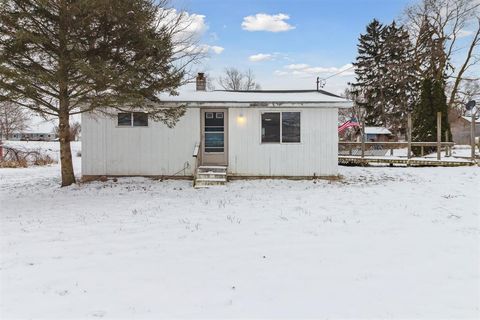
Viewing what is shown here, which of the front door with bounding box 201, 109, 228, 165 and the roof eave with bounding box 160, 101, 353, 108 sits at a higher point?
the roof eave with bounding box 160, 101, 353, 108

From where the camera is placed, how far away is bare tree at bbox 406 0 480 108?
86.2 feet

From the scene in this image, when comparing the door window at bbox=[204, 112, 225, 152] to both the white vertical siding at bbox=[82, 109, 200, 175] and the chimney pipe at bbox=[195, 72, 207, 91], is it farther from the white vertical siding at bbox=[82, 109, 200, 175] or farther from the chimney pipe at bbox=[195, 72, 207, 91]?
the chimney pipe at bbox=[195, 72, 207, 91]

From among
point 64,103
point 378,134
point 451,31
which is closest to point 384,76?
point 378,134

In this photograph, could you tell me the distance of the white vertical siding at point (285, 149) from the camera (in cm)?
1158

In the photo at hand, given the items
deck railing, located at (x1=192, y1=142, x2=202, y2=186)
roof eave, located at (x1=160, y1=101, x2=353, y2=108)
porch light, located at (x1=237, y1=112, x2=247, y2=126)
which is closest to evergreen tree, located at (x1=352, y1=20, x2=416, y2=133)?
roof eave, located at (x1=160, y1=101, x2=353, y2=108)

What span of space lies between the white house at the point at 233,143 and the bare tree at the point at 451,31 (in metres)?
20.1

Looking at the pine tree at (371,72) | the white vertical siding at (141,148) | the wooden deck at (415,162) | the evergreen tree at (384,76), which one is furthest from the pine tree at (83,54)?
the pine tree at (371,72)

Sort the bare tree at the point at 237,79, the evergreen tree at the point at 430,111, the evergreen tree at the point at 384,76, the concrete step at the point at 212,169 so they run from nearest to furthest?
the concrete step at the point at 212,169
the evergreen tree at the point at 430,111
the evergreen tree at the point at 384,76
the bare tree at the point at 237,79

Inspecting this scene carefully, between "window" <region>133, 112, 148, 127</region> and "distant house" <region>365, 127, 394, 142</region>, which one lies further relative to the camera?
"distant house" <region>365, 127, 394, 142</region>

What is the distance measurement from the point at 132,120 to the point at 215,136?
111 inches

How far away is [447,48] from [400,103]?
7.89 meters

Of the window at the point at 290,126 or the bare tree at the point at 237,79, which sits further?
the bare tree at the point at 237,79

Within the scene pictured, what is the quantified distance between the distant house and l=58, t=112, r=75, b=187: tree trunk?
3095 cm

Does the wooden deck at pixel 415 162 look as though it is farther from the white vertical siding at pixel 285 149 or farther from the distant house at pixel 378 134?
the distant house at pixel 378 134
